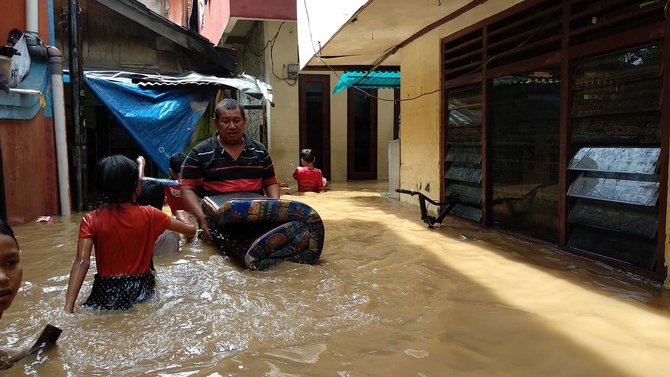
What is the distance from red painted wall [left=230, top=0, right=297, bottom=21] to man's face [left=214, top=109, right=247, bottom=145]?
9.11 metres

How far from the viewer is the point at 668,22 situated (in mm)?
3852

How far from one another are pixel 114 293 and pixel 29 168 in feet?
16.8

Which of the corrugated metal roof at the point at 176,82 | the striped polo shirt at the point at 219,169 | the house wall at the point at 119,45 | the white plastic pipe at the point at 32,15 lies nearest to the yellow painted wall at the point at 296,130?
the house wall at the point at 119,45

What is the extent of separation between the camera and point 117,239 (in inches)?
132

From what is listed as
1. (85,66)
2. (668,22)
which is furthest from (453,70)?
(85,66)

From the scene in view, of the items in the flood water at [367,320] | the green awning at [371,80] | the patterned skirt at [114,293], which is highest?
the green awning at [371,80]

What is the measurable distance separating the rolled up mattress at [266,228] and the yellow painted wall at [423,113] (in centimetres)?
373

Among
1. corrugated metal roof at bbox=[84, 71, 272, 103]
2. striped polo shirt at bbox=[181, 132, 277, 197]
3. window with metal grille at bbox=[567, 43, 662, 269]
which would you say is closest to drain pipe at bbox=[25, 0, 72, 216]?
corrugated metal roof at bbox=[84, 71, 272, 103]

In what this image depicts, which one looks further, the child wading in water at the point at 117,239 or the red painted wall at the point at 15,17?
the red painted wall at the point at 15,17

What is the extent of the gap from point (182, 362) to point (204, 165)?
2734 mm

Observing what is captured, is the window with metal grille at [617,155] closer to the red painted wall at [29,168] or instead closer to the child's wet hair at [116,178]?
the child's wet hair at [116,178]

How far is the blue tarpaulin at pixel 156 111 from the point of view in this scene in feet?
31.6

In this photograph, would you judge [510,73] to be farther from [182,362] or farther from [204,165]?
[182,362]

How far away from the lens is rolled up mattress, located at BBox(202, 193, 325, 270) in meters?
4.37
